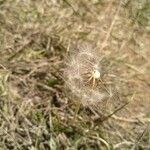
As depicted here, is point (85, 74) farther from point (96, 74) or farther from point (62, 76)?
point (62, 76)

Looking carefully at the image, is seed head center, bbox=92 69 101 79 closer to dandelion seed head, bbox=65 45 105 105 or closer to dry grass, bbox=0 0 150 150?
dandelion seed head, bbox=65 45 105 105

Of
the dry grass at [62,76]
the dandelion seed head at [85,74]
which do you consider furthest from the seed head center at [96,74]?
the dry grass at [62,76]

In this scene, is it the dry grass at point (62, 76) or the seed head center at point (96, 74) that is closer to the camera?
the seed head center at point (96, 74)

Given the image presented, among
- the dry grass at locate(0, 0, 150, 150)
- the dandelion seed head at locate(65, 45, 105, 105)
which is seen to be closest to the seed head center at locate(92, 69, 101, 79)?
the dandelion seed head at locate(65, 45, 105, 105)

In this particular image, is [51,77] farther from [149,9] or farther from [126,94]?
[149,9]

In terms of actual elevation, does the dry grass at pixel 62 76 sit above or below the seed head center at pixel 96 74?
below

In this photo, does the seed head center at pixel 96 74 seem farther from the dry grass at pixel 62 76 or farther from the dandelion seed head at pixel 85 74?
the dry grass at pixel 62 76

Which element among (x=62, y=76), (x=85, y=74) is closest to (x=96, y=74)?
(x=85, y=74)

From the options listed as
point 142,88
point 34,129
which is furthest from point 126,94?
point 34,129
